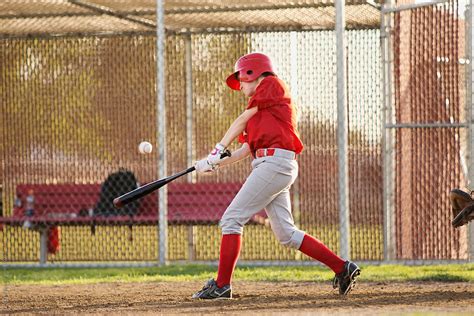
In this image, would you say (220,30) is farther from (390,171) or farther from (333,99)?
(390,171)

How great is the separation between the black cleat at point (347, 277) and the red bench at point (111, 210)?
4.16 m

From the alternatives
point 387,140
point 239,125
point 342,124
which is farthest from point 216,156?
point 387,140

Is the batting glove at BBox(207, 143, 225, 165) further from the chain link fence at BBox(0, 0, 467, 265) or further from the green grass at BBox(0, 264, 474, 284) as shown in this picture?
the chain link fence at BBox(0, 0, 467, 265)

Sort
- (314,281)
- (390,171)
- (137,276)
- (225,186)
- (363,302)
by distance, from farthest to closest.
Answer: (225,186) → (390,171) → (137,276) → (314,281) → (363,302)

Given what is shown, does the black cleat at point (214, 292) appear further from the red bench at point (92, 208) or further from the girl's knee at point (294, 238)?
the red bench at point (92, 208)

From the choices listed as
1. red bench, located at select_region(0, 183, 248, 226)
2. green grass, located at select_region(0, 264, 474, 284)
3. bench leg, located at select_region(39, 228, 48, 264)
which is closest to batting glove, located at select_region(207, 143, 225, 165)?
green grass, located at select_region(0, 264, 474, 284)

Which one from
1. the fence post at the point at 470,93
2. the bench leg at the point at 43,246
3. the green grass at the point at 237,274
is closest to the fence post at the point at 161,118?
the green grass at the point at 237,274

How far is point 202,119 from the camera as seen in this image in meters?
13.3

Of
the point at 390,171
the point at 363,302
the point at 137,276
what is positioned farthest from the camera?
the point at 390,171

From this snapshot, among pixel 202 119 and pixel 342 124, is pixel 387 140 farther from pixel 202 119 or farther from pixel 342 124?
pixel 202 119

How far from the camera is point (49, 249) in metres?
13.7

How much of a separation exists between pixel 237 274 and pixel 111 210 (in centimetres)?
241

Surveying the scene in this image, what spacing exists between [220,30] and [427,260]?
3.37m

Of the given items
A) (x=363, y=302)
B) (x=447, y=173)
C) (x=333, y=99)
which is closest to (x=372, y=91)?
(x=333, y=99)
